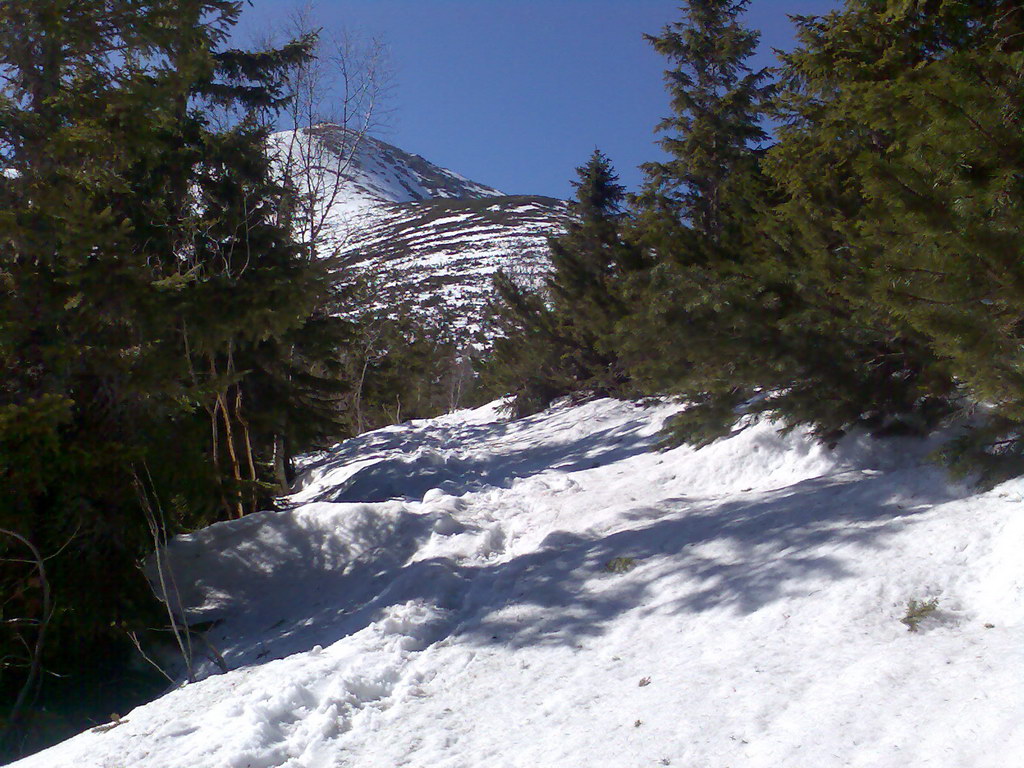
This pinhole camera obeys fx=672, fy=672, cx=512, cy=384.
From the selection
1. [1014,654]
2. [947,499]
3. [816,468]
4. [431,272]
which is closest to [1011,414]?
[947,499]

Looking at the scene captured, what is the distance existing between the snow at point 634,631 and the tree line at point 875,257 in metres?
0.63

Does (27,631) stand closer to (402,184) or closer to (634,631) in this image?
(634,631)

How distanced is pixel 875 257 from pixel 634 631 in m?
3.07

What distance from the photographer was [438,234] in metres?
127

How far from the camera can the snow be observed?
2.98 m

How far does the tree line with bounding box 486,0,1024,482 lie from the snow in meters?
0.63

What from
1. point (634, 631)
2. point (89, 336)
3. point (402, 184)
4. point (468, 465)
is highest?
point (402, 184)

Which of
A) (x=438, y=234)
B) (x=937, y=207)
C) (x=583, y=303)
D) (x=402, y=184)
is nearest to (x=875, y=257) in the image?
(x=937, y=207)

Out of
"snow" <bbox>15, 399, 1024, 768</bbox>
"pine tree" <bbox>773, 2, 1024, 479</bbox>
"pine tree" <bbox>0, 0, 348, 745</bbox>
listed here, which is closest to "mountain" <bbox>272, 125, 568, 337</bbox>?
"pine tree" <bbox>0, 0, 348, 745</bbox>

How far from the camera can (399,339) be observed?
32312 mm

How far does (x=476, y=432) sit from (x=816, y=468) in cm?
1360

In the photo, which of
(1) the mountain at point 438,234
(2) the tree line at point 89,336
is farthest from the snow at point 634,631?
(1) the mountain at point 438,234

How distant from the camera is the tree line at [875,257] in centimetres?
373

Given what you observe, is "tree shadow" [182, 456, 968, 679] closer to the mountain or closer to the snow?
the snow
